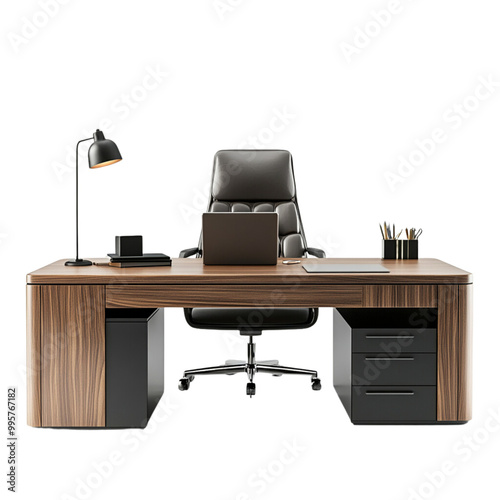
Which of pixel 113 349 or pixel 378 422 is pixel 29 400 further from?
pixel 378 422

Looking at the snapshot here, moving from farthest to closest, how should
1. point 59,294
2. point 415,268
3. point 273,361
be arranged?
point 273,361, point 415,268, point 59,294

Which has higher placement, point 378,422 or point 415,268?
point 415,268

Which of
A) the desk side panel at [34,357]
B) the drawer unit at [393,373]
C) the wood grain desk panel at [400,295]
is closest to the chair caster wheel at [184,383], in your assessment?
the desk side panel at [34,357]

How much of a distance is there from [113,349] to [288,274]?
0.89 metres

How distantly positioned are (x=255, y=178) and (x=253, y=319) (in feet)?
3.26

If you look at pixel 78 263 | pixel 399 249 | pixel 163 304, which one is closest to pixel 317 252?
pixel 399 249

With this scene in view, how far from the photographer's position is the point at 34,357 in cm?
312

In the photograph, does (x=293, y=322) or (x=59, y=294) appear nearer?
(x=59, y=294)

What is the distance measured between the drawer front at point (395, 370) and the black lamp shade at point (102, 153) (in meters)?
1.62

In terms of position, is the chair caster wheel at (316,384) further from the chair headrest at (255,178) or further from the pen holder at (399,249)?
the chair headrest at (255,178)

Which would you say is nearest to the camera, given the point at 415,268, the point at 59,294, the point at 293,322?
the point at 59,294

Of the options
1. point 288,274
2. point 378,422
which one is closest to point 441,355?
point 378,422

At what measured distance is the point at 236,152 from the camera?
440 centimetres

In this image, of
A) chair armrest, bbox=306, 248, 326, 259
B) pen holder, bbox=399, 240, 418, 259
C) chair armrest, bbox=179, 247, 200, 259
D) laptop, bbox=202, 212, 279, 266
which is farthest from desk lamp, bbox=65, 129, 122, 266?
pen holder, bbox=399, 240, 418, 259
